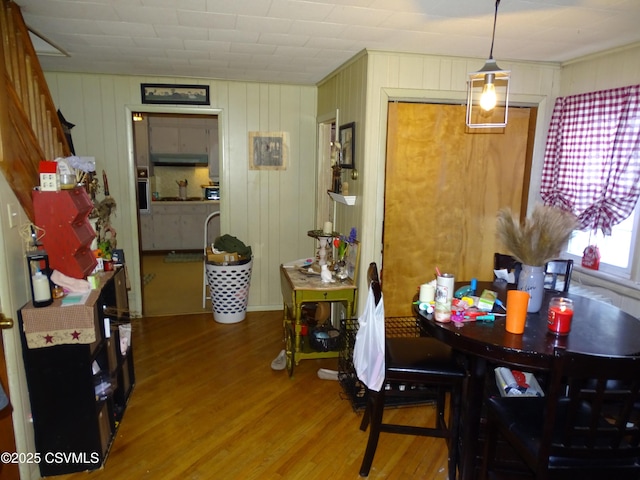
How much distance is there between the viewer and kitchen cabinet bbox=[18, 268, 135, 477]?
81.3 inches

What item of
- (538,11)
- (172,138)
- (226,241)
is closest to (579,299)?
(538,11)

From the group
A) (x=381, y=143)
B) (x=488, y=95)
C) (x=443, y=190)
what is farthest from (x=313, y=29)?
Answer: (x=443, y=190)

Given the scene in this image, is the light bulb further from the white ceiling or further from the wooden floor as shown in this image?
the wooden floor

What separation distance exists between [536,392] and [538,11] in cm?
212

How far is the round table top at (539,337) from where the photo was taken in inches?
70.1

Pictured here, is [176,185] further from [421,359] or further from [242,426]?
[421,359]

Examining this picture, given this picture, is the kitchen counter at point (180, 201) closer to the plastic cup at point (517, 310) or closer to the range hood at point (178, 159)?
the range hood at point (178, 159)

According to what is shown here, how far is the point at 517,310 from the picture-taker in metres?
1.92

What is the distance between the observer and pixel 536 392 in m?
2.64

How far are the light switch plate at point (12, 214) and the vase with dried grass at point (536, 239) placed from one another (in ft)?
7.68

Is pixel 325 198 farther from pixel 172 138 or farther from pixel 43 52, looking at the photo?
pixel 172 138

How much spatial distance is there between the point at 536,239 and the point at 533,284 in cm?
25

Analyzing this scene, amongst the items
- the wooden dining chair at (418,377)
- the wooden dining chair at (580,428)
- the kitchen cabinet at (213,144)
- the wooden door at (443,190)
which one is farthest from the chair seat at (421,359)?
the kitchen cabinet at (213,144)

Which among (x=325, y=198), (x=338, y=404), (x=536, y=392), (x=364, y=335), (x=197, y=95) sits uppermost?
(x=197, y=95)
